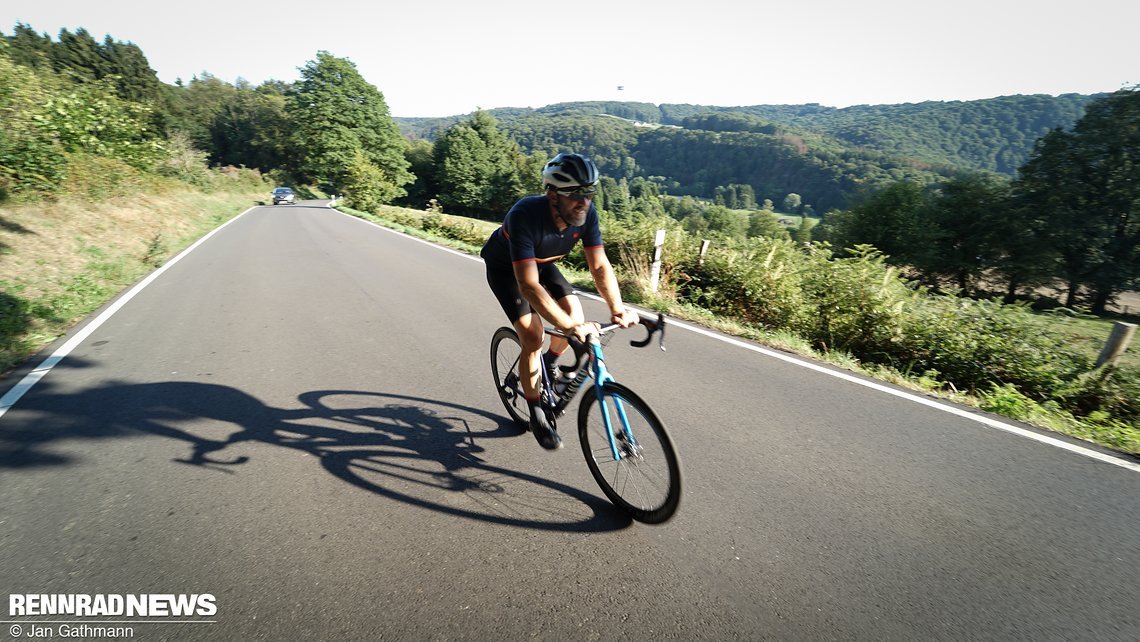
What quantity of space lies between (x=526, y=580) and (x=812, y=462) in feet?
7.07

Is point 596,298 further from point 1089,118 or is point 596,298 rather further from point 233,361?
point 1089,118

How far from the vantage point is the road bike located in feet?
7.93

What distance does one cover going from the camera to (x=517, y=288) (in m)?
3.21

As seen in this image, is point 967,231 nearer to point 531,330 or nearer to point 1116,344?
point 1116,344

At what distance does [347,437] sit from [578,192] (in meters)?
2.49

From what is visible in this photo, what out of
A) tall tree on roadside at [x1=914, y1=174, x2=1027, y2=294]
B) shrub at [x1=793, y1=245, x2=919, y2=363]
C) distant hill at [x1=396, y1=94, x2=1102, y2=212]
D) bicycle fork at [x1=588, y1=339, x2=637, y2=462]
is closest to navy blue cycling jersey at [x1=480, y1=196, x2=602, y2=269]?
bicycle fork at [x1=588, y1=339, x2=637, y2=462]

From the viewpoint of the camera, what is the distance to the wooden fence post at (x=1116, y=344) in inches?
166

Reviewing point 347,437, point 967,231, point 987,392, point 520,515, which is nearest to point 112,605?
point 347,437

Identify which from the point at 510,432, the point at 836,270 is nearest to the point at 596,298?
the point at 836,270

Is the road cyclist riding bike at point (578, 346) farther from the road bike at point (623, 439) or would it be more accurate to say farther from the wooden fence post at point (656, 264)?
the wooden fence post at point (656, 264)

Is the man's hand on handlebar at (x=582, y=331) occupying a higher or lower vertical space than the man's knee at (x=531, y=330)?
higher

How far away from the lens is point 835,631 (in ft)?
6.32

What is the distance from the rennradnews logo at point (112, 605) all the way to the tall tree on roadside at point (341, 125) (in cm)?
4714

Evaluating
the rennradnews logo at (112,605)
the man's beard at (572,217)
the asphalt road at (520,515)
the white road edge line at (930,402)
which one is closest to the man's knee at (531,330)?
the man's beard at (572,217)
